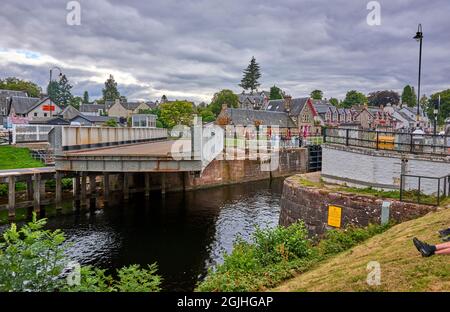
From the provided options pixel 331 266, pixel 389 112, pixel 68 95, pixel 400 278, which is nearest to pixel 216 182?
pixel 331 266

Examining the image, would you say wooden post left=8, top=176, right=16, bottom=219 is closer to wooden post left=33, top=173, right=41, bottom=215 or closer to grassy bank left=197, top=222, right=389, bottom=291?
wooden post left=33, top=173, right=41, bottom=215

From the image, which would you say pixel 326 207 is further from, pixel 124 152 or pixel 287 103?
pixel 287 103

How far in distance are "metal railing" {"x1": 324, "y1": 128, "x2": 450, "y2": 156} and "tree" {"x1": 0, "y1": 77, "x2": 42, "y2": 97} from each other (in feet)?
367

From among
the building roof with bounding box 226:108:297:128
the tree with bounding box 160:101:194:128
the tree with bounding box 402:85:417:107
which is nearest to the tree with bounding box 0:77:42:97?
the tree with bounding box 160:101:194:128

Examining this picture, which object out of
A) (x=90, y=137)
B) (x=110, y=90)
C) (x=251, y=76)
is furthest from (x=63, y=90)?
(x=90, y=137)

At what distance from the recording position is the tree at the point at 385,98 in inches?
5891

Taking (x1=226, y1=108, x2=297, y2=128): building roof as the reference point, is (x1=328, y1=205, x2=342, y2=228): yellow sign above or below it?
below

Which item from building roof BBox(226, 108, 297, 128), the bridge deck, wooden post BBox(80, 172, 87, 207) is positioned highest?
building roof BBox(226, 108, 297, 128)

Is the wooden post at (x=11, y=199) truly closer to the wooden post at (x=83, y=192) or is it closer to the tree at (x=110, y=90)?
the wooden post at (x=83, y=192)

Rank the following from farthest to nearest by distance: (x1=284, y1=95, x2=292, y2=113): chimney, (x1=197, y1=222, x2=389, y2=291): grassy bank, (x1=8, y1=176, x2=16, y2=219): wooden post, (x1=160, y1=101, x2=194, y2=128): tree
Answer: (x1=284, y1=95, x2=292, y2=113): chimney → (x1=160, y1=101, x2=194, y2=128): tree → (x1=8, y1=176, x2=16, y2=219): wooden post → (x1=197, y1=222, x2=389, y2=291): grassy bank

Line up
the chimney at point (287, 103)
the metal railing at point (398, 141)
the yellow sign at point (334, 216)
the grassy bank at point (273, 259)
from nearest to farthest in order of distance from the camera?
the grassy bank at point (273, 259)
the yellow sign at point (334, 216)
the metal railing at point (398, 141)
the chimney at point (287, 103)

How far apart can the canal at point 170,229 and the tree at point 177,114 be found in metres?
44.6

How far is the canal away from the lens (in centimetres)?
1747

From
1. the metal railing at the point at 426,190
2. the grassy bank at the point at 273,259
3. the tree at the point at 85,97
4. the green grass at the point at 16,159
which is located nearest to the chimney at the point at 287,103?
the green grass at the point at 16,159
